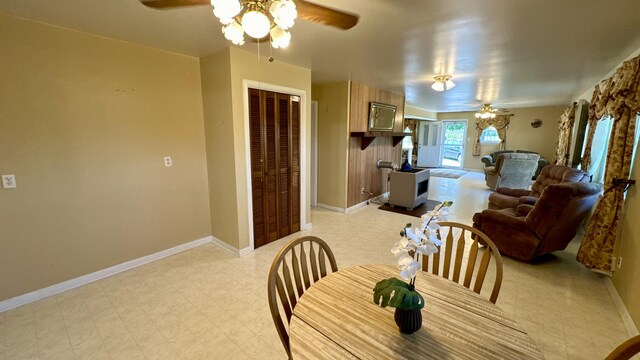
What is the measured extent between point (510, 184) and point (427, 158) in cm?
432

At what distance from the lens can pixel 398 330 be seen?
3.22 feet

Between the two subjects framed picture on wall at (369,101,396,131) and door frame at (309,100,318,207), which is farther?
framed picture on wall at (369,101,396,131)

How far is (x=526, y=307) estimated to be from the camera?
6.95 feet

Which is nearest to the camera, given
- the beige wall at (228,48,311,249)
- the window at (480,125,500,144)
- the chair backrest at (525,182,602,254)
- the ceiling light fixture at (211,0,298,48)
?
the ceiling light fixture at (211,0,298,48)

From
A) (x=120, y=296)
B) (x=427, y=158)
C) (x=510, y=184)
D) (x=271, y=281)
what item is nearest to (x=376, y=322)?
(x=271, y=281)

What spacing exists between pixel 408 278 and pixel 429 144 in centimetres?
1018

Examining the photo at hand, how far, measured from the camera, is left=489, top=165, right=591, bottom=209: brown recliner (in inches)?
128

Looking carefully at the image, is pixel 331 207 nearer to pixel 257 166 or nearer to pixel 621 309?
pixel 257 166

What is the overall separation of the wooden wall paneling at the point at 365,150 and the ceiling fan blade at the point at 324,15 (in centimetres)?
293

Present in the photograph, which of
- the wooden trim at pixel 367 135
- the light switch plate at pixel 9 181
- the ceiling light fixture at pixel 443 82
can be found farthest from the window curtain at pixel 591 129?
the light switch plate at pixel 9 181

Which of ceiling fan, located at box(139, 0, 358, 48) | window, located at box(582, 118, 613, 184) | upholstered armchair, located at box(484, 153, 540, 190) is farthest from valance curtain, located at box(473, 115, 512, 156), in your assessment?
ceiling fan, located at box(139, 0, 358, 48)

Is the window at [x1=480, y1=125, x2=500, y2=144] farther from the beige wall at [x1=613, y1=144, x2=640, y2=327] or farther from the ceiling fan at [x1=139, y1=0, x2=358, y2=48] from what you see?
the ceiling fan at [x1=139, y1=0, x2=358, y2=48]

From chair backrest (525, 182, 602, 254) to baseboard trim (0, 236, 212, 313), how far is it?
Result: 12.7 ft

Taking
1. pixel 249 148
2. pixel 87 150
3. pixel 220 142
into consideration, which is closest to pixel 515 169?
pixel 249 148
